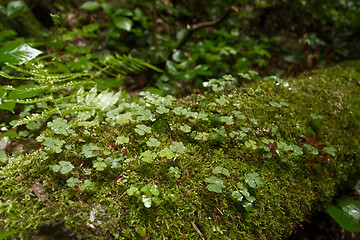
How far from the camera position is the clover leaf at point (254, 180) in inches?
69.3

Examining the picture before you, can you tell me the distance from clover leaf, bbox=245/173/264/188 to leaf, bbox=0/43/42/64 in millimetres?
2132

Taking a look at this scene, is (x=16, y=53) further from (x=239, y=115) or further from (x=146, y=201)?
(x=239, y=115)

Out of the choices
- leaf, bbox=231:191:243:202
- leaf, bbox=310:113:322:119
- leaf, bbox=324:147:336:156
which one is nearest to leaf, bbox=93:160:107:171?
leaf, bbox=231:191:243:202

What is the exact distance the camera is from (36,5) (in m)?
4.26

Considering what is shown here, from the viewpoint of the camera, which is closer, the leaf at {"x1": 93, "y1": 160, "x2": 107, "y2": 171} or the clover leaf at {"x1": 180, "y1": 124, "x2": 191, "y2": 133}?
the leaf at {"x1": 93, "y1": 160, "x2": 107, "y2": 171}

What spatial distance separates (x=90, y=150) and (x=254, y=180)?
4.13ft

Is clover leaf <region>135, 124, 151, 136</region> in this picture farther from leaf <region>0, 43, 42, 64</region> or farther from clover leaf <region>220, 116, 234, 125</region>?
leaf <region>0, 43, 42, 64</region>

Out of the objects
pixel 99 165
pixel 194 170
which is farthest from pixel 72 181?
pixel 194 170

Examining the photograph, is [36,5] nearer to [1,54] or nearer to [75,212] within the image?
[1,54]

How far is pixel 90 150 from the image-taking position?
1706 mm

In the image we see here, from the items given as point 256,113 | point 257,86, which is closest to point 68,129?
point 256,113

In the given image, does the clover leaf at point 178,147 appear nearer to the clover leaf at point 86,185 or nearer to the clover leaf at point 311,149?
the clover leaf at point 86,185

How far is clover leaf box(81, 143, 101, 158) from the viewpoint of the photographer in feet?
5.46

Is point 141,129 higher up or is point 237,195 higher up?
point 141,129
